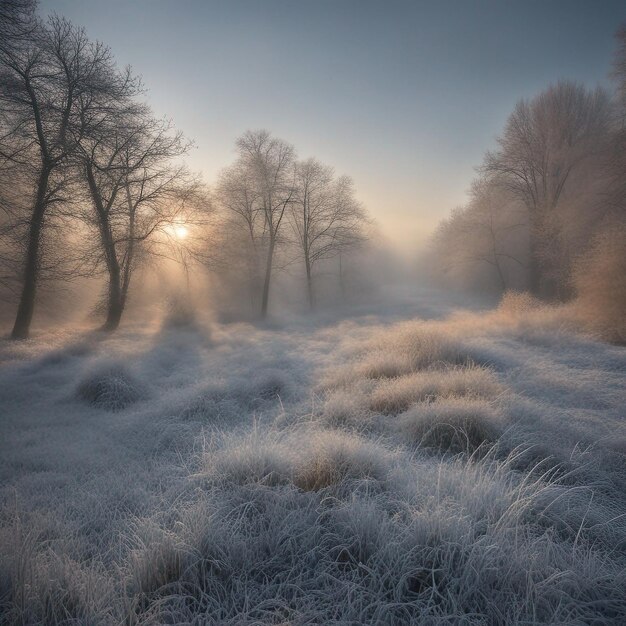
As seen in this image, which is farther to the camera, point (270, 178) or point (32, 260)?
point (270, 178)

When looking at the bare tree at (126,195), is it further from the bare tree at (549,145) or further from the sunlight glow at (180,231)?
the bare tree at (549,145)

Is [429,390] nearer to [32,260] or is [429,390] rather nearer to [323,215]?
[32,260]

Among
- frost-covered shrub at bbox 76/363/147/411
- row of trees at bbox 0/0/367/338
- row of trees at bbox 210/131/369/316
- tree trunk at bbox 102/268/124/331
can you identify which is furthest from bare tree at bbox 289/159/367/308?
frost-covered shrub at bbox 76/363/147/411

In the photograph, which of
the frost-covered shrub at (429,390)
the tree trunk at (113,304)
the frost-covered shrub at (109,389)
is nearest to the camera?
the frost-covered shrub at (429,390)

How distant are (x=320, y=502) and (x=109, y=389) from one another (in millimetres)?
4522

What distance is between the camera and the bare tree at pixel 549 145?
1411 cm

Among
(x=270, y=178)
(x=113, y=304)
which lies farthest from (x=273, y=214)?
(x=113, y=304)

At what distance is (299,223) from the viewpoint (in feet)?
65.5

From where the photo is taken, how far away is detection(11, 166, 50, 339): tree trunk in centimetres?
880

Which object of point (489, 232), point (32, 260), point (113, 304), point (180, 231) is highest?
point (489, 232)

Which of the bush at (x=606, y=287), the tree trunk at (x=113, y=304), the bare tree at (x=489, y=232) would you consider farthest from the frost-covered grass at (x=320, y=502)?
the bare tree at (x=489, y=232)

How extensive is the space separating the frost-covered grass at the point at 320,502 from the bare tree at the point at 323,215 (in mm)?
15711

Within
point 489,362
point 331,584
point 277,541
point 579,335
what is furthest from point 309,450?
point 579,335

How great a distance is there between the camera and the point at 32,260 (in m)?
8.91
